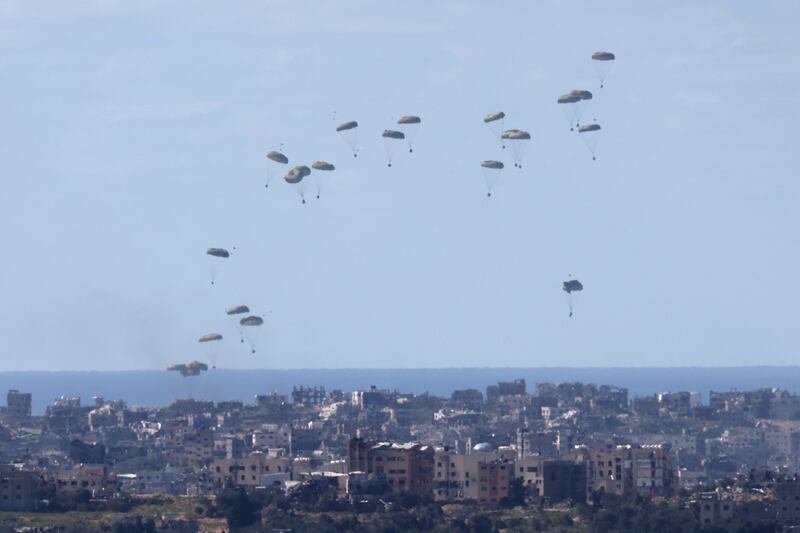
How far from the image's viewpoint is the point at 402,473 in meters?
99.6

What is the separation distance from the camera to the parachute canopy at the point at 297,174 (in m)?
100

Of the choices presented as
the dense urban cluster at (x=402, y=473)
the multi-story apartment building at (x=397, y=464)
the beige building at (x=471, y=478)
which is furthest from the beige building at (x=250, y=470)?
the beige building at (x=471, y=478)

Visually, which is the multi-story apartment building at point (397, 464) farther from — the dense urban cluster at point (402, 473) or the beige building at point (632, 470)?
the beige building at point (632, 470)

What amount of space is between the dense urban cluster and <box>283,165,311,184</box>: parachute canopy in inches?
479

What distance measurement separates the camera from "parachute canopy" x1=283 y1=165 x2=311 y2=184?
10038 centimetres

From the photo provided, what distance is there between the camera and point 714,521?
8562 centimetres

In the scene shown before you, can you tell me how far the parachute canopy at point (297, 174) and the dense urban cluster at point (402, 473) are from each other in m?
12.2

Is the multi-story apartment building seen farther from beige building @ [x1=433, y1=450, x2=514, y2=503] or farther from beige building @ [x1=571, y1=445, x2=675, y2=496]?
beige building @ [x1=571, y1=445, x2=675, y2=496]

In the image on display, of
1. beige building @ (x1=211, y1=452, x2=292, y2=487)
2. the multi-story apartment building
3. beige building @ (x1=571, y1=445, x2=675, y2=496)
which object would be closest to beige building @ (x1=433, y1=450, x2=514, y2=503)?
the multi-story apartment building

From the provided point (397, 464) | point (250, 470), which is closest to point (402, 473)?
point (397, 464)

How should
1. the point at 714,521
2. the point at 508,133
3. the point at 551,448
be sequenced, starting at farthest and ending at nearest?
the point at 551,448 < the point at 508,133 < the point at 714,521

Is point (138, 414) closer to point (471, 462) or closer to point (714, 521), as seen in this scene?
point (471, 462)

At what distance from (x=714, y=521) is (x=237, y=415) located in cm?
9870

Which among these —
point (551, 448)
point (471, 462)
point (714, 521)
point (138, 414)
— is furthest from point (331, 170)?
point (138, 414)
